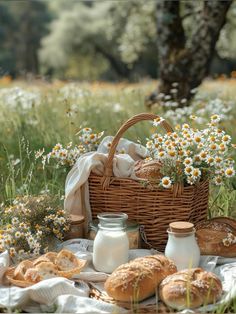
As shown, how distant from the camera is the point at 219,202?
436 centimetres

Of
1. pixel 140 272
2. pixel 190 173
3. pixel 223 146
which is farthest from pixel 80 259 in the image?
pixel 223 146

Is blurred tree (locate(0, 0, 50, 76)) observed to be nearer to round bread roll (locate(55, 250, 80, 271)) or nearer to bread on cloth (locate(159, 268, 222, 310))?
round bread roll (locate(55, 250, 80, 271))

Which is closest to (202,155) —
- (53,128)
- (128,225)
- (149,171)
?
(149,171)

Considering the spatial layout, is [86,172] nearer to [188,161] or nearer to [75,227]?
[75,227]

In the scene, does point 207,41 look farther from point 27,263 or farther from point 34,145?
point 27,263

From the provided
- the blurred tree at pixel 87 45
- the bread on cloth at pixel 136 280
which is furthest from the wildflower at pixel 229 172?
the blurred tree at pixel 87 45

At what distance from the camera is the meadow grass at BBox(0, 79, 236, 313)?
14.3 ft

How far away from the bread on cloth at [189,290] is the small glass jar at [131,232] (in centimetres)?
65

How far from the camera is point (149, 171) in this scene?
355cm

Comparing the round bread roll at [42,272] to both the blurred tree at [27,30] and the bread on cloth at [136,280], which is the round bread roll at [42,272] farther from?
the blurred tree at [27,30]

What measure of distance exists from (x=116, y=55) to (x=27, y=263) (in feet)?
93.6

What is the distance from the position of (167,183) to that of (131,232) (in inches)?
13.3

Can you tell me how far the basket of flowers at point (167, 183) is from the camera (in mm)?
3502

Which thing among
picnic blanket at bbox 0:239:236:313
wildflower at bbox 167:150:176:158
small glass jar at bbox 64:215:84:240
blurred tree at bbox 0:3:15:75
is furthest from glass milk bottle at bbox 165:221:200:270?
blurred tree at bbox 0:3:15:75
